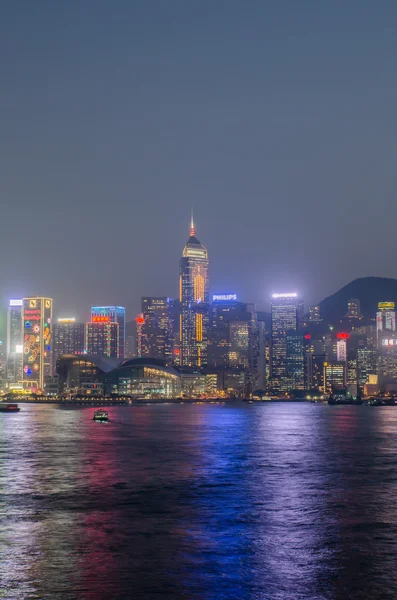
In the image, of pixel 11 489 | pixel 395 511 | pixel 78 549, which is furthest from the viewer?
pixel 11 489

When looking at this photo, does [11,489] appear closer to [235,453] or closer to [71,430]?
[235,453]

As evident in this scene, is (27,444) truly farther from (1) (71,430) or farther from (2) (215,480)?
(2) (215,480)

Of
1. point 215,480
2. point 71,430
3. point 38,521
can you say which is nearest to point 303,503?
point 215,480

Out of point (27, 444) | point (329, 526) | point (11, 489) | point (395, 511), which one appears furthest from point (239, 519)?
point (27, 444)

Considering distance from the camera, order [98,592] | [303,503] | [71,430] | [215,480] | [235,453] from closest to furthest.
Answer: [98,592] < [303,503] < [215,480] < [235,453] < [71,430]

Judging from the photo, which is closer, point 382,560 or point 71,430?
point 382,560

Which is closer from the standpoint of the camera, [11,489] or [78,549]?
[78,549]
